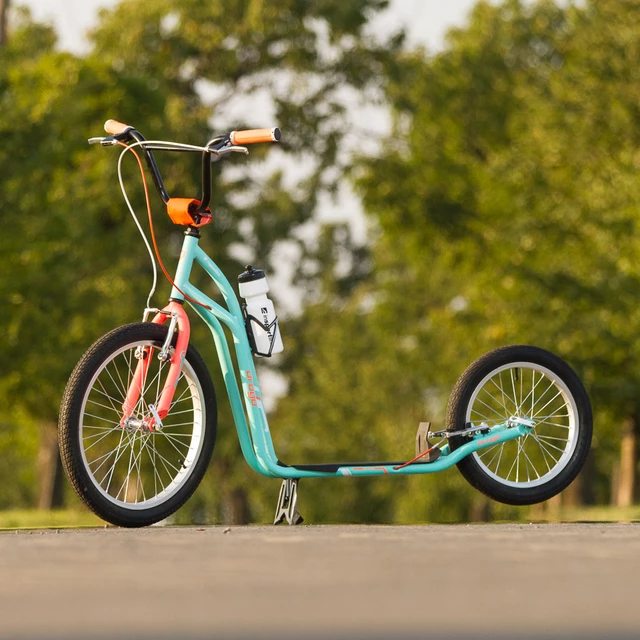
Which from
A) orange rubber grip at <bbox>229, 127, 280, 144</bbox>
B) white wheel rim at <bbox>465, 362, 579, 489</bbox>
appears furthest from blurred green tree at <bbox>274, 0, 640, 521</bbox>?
orange rubber grip at <bbox>229, 127, 280, 144</bbox>

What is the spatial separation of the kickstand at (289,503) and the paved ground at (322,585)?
76 cm

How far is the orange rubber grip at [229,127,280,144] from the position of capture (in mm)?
5180

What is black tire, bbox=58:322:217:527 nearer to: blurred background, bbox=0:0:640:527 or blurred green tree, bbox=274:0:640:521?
blurred background, bbox=0:0:640:527

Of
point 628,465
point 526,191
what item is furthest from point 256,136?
point 628,465

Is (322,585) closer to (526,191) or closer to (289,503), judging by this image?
(289,503)

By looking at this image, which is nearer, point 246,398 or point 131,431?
point 131,431

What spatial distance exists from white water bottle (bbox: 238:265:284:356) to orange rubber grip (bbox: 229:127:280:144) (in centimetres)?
54

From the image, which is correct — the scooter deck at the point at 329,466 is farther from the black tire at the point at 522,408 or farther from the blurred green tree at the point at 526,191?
the blurred green tree at the point at 526,191

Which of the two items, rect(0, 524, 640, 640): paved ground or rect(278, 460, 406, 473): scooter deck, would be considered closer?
rect(0, 524, 640, 640): paved ground

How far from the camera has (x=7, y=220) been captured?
20.5 metres

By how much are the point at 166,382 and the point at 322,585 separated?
6.77 ft

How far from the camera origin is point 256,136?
207 inches

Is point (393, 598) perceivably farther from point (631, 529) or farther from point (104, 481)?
point (104, 481)

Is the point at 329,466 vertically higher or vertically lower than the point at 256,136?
lower
